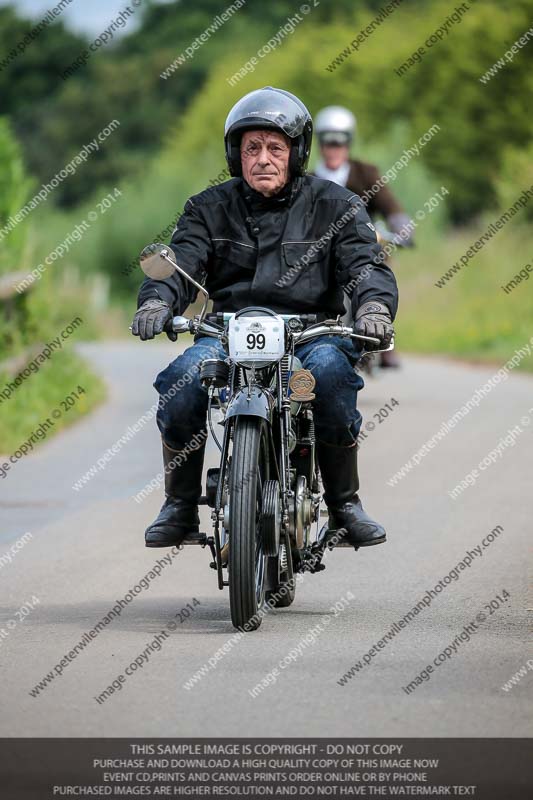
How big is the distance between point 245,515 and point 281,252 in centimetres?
124

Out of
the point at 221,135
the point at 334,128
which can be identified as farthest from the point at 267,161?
the point at 221,135

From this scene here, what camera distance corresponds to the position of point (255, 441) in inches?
241

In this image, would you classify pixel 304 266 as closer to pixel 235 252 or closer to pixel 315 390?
pixel 235 252

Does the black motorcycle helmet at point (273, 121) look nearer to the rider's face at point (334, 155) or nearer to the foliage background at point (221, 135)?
the rider's face at point (334, 155)

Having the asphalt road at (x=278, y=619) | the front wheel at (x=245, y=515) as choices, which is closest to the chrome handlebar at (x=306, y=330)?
the front wheel at (x=245, y=515)

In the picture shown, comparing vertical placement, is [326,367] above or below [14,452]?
above

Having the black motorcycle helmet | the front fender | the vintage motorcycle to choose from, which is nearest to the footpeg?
the vintage motorcycle

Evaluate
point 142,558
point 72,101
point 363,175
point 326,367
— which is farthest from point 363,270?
point 72,101

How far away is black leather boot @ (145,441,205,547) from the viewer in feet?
22.2

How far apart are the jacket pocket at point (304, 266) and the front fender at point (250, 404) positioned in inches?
25.7

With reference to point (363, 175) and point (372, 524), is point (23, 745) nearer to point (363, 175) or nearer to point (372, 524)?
point (372, 524)

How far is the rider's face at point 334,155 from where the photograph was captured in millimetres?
13688

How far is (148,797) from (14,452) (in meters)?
8.94

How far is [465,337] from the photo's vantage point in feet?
86.5
